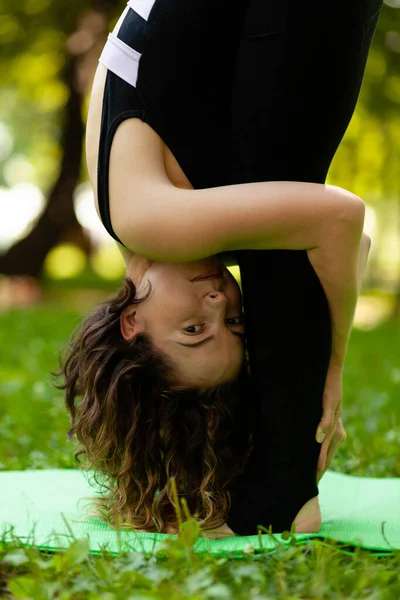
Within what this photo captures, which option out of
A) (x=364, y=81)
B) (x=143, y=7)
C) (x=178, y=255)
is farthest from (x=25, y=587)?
(x=364, y=81)

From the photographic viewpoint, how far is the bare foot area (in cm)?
227

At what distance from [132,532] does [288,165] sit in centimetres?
Answer: 103

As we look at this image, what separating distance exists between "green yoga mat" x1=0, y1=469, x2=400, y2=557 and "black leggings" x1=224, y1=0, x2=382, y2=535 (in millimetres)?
196

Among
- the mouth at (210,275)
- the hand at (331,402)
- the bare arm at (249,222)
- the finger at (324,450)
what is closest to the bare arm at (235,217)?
the bare arm at (249,222)

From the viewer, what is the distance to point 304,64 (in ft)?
6.88

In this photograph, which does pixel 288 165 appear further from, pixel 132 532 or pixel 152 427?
pixel 132 532

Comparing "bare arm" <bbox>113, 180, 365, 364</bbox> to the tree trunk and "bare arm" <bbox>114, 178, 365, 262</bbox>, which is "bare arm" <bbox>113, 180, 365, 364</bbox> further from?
the tree trunk

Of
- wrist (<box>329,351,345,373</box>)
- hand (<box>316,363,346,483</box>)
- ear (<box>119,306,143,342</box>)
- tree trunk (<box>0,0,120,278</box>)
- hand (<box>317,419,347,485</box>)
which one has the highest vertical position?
tree trunk (<box>0,0,120,278</box>)

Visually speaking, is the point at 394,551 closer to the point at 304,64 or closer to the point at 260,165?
the point at 260,165

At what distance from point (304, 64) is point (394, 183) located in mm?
13909

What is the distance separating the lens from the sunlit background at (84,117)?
410 inches

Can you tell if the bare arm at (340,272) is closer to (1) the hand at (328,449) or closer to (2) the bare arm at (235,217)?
(2) the bare arm at (235,217)

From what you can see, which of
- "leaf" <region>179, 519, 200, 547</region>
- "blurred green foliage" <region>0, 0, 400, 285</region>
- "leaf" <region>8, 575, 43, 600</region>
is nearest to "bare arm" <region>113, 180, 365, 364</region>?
"leaf" <region>179, 519, 200, 547</region>

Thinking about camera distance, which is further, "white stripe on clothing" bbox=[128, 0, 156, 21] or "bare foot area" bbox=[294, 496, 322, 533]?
"bare foot area" bbox=[294, 496, 322, 533]
